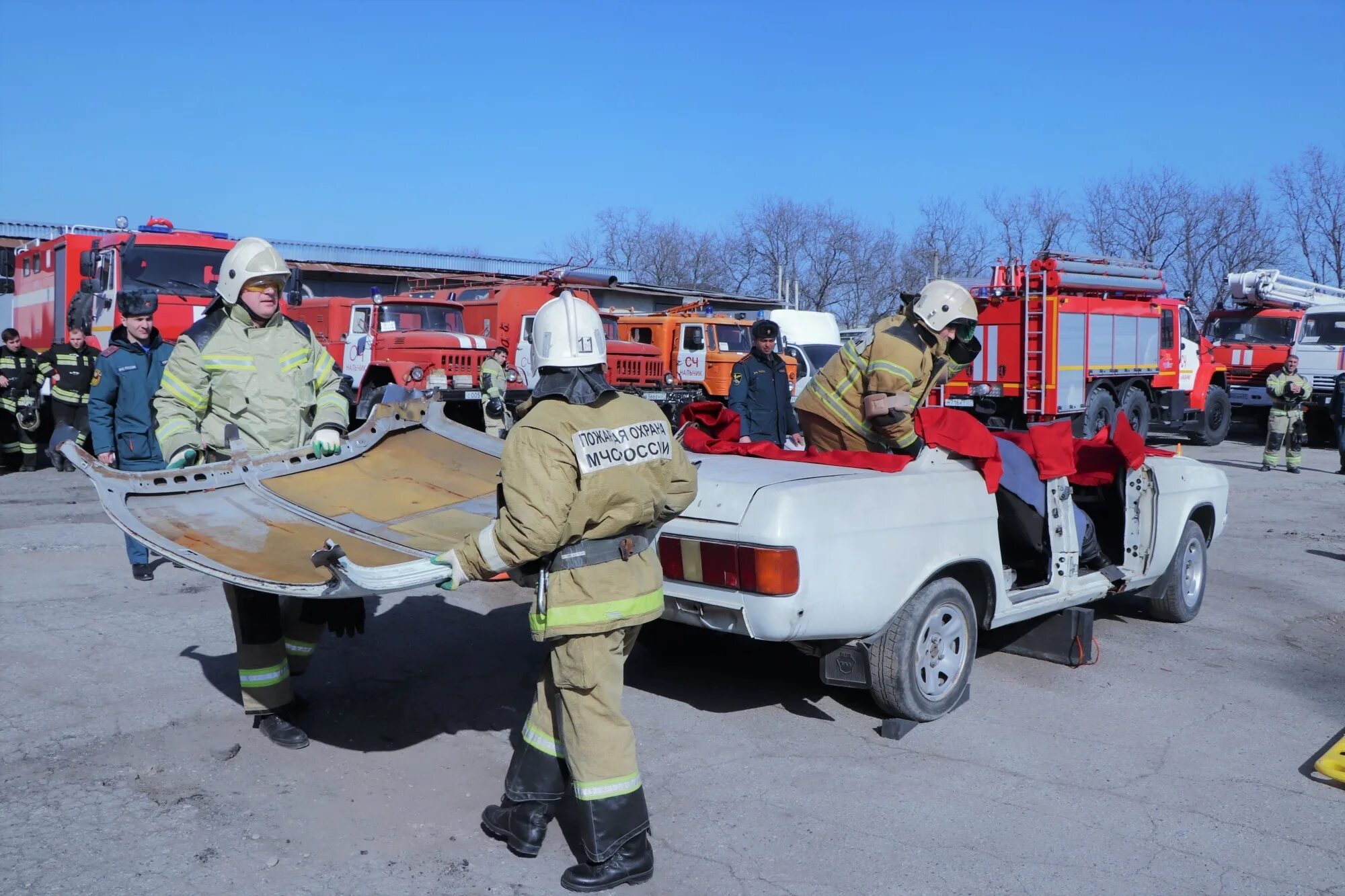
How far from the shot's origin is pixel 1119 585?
5.90 m

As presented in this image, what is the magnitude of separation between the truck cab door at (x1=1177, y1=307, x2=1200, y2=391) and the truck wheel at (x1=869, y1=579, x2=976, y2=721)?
17.1 meters

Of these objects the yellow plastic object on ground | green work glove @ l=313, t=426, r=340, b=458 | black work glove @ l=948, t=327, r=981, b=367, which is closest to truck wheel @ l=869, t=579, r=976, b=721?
black work glove @ l=948, t=327, r=981, b=367

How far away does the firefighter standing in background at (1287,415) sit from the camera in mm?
15680

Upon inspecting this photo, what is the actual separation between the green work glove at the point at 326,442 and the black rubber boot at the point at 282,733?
1.11 meters

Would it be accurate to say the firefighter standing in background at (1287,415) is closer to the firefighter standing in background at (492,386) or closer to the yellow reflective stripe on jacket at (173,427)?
the firefighter standing in background at (492,386)

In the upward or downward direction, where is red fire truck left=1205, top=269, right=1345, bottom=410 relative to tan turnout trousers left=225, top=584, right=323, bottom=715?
upward

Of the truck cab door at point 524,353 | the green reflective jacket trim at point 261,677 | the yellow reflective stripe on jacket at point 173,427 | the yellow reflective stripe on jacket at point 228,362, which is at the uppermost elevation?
the truck cab door at point 524,353

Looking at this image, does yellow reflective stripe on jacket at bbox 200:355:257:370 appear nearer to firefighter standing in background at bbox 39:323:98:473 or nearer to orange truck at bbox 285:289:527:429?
firefighter standing in background at bbox 39:323:98:473

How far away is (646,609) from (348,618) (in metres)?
1.88

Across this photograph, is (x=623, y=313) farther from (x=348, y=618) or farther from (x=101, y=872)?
(x=101, y=872)

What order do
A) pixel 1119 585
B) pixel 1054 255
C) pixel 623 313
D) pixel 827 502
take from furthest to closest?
pixel 623 313
pixel 1054 255
pixel 1119 585
pixel 827 502

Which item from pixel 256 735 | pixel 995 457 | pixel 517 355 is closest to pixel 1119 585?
pixel 995 457

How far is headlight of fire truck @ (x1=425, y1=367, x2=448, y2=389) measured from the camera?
15445mm

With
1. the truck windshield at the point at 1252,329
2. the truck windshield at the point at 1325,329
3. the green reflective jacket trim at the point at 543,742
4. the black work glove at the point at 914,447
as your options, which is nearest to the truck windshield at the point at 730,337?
the truck windshield at the point at 1252,329
